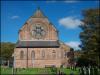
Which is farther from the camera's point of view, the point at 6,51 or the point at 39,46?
the point at 6,51

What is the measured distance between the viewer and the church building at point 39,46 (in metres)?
80.5

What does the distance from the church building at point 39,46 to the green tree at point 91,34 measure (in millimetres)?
41387

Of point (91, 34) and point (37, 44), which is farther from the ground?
point (37, 44)

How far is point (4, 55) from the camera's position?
11512cm

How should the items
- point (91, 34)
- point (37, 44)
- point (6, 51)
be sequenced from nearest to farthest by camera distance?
point (91, 34) < point (37, 44) < point (6, 51)

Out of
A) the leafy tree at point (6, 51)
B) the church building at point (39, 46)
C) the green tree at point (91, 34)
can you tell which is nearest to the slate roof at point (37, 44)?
the church building at point (39, 46)

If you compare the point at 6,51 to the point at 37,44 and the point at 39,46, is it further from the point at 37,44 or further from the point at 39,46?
the point at 39,46

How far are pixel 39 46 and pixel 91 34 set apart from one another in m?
46.2

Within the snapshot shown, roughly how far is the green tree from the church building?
41.4 metres

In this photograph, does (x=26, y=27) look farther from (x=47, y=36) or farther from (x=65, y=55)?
(x=65, y=55)

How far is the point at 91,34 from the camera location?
34.9 m

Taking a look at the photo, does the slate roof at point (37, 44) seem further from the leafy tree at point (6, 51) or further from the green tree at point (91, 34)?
the green tree at point (91, 34)

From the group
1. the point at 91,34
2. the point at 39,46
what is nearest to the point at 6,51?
the point at 39,46

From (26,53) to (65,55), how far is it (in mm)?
10850
